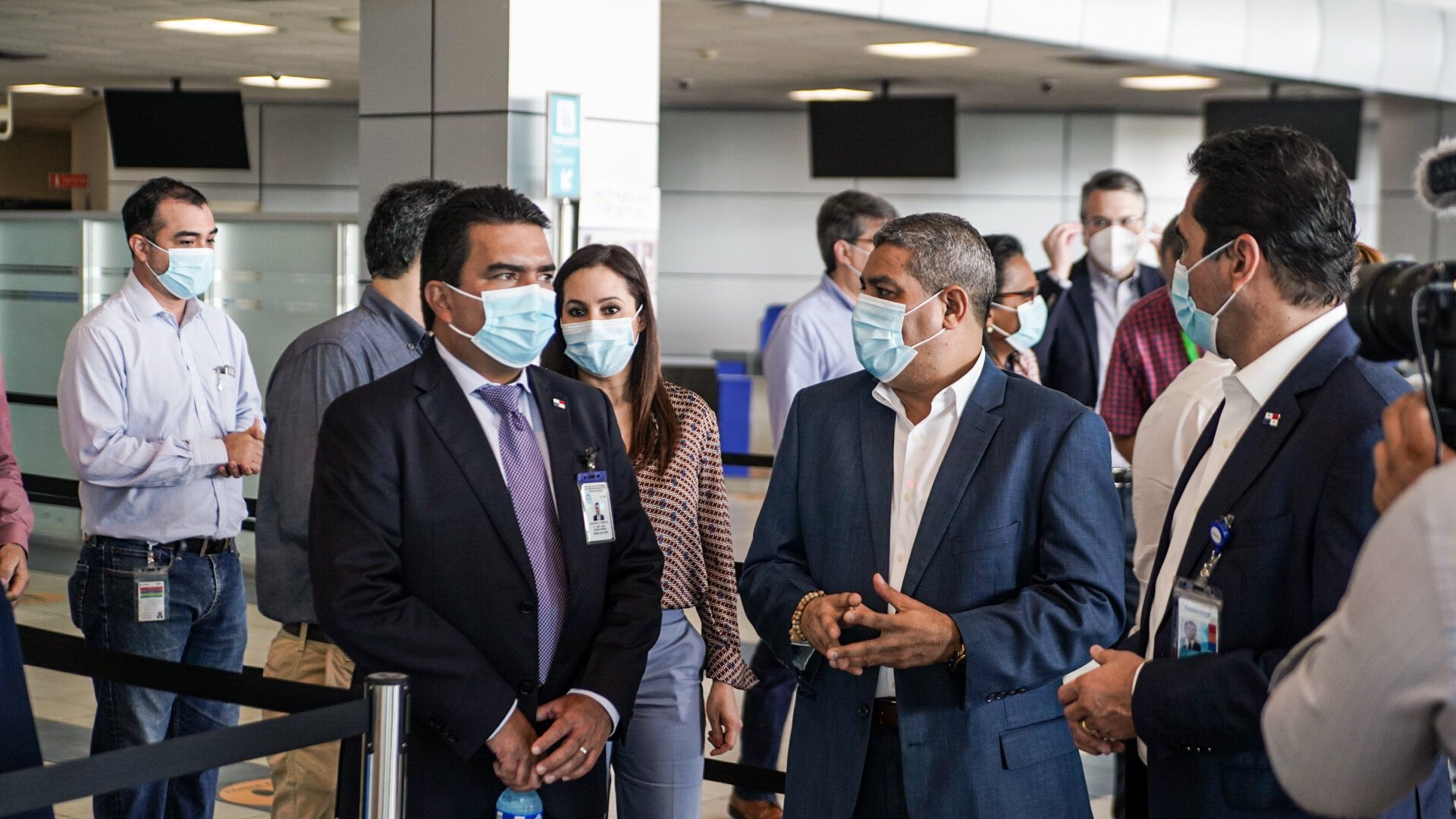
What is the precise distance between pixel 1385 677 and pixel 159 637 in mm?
3465

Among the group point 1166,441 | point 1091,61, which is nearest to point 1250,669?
point 1166,441

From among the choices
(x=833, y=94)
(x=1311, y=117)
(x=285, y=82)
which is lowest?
(x=1311, y=117)

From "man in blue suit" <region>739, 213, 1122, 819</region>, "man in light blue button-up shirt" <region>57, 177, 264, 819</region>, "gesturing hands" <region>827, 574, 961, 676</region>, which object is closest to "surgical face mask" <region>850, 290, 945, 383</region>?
"man in blue suit" <region>739, 213, 1122, 819</region>

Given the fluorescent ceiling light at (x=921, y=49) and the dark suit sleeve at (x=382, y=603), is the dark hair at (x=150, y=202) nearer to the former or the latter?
the dark suit sleeve at (x=382, y=603)

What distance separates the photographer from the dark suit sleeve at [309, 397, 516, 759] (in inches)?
92.6

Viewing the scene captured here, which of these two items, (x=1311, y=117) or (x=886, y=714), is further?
(x=1311, y=117)

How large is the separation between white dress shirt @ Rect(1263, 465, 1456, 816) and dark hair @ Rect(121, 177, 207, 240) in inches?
154

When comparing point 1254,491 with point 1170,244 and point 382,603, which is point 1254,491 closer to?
point 382,603

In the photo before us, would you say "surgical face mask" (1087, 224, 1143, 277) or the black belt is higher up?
"surgical face mask" (1087, 224, 1143, 277)

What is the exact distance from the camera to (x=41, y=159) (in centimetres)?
2022

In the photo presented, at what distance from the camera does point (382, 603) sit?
7.77 feet

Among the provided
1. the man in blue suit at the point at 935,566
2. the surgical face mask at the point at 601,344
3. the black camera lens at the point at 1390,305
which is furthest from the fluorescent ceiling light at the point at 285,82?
the black camera lens at the point at 1390,305

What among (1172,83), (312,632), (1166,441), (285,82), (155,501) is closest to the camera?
(1166,441)

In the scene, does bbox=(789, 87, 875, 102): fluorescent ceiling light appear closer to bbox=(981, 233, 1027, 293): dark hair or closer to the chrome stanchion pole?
bbox=(981, 233, 1027, 293): dark hair
